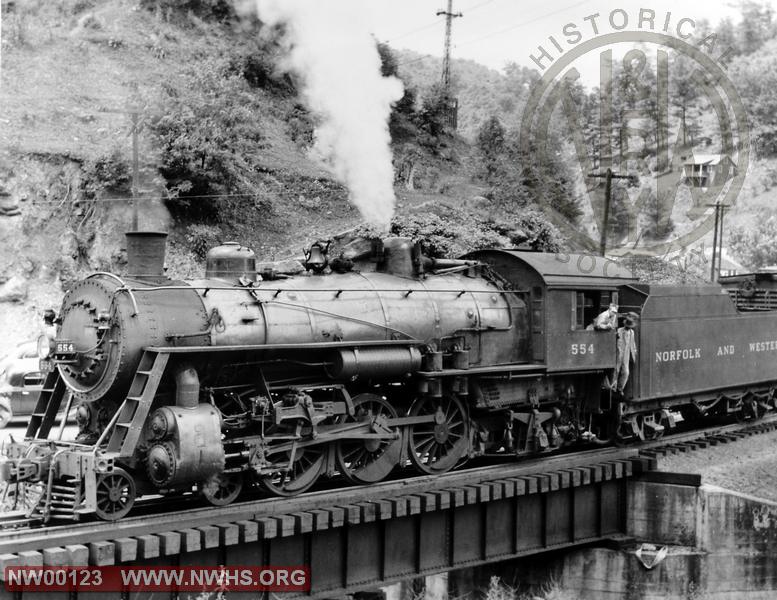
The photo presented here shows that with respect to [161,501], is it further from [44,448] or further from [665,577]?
[665,577]

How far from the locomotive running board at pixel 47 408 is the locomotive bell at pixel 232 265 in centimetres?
227

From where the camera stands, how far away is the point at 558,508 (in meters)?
13.0

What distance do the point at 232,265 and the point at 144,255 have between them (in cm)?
114

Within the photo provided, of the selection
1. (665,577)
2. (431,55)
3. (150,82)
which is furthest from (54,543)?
(431,55)

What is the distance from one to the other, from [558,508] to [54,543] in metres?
7.56

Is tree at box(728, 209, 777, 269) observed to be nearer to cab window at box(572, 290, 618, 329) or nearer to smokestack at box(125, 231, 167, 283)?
cab window at box(572, 290, 618, 329)

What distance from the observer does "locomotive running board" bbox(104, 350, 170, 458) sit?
904 cm

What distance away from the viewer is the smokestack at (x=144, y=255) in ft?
33.6

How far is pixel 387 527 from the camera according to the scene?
10648mm

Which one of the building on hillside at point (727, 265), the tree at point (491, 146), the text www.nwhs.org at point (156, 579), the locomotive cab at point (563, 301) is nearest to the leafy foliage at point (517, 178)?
the tree at point (491, 146)

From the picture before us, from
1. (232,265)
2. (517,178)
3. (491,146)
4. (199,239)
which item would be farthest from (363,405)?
(491,146)

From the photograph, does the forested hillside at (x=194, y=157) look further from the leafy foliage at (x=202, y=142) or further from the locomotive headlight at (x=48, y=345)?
the locomotive headlight at (x=48, y=345)

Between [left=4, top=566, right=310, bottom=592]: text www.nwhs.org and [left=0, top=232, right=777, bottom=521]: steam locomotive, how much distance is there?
0.77 meters

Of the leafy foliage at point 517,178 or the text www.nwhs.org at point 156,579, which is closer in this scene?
the text www.nwhs.org at point 156,579
